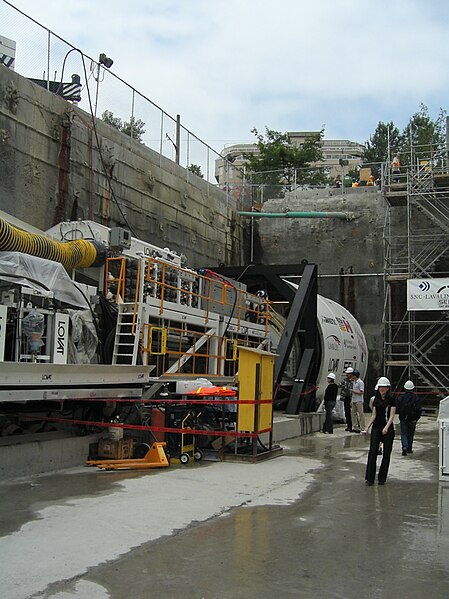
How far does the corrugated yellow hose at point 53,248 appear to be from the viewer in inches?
364

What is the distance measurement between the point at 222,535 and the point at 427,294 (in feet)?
57.2

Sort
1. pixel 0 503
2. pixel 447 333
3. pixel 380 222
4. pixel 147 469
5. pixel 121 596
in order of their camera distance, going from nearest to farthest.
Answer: pixel 121 596
pixel 0 503
pixel 147 469
pixel 447 333
pixel 380 222

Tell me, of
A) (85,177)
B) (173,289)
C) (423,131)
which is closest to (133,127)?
(85,177)

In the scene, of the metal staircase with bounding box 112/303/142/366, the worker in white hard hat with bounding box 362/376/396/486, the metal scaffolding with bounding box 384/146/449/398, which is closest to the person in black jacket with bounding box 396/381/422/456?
the worker in white hard hat with bounding box 362/376/396/486

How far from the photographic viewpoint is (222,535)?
6.00 meters

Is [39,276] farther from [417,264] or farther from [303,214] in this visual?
[303,214]

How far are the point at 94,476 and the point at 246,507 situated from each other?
2.52 metres

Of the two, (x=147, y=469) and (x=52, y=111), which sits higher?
(x=52, y=111)

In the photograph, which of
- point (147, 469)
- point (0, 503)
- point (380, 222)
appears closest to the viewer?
point (0, 503)

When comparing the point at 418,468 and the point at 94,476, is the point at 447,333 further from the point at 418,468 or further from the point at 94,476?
the point at 94,476

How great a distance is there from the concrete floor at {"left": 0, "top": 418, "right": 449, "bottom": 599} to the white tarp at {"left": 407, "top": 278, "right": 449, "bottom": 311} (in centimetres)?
1270

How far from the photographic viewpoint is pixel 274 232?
26.6m

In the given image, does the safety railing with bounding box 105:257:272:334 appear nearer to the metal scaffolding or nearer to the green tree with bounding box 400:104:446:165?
the metal scaffolding

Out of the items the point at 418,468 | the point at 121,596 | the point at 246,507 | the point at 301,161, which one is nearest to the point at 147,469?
the point at 246,507
